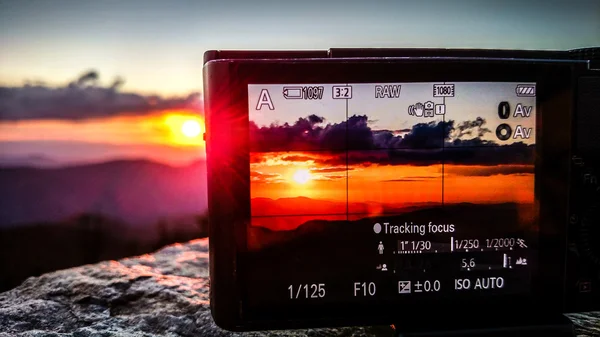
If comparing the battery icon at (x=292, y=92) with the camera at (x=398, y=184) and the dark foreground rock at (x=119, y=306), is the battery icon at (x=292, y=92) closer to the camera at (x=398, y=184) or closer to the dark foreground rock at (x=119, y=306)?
the camera at (x=398, y=184)

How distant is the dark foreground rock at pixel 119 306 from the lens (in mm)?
1104

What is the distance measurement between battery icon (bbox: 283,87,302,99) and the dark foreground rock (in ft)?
1.95

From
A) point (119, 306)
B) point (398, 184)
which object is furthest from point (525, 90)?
point (119, 306)

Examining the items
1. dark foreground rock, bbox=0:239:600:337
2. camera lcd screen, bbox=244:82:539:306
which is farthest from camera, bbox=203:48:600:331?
dark foreground rock, bbox=0:239:600:337

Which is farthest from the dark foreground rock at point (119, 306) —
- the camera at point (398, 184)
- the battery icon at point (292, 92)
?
the battery icon at point (292, 92)

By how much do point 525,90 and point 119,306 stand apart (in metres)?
1.16

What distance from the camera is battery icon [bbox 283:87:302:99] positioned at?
907 millimetres

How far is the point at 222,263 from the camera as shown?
936 millimetres

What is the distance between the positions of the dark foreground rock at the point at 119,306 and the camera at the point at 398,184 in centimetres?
22

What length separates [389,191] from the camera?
36.1 inches

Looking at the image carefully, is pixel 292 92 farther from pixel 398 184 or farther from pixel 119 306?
pixel 119 306

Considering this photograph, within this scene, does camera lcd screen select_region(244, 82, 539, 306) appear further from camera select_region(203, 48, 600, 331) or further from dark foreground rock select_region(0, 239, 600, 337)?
dark foreground rock select_region(0, 239, 600, 337)

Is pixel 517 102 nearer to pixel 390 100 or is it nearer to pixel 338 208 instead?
pixel 390 100

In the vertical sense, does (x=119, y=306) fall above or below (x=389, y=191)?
below
